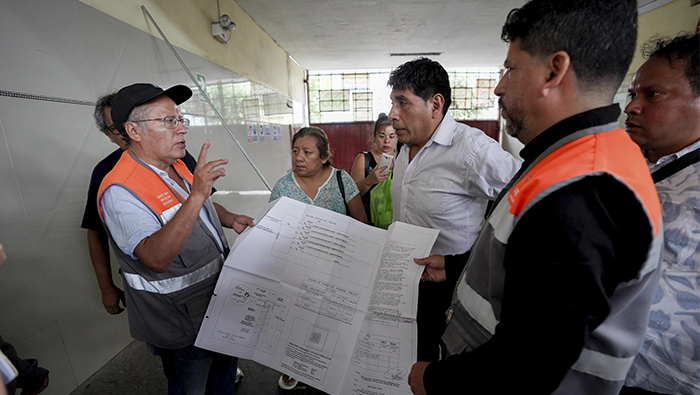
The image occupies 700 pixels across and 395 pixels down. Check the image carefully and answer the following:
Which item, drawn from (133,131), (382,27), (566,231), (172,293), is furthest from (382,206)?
(382,27)

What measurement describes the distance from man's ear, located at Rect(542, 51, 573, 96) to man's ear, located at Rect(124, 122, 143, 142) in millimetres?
1241

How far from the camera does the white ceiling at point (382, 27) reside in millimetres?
3861

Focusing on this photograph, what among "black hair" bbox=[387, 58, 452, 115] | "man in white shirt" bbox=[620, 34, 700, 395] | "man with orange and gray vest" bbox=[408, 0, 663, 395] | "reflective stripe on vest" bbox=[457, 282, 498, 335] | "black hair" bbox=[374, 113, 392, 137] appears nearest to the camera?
"man with orange and gray vest" bbox=[408, 0, 663, 395]

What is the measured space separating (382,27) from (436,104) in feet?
13.2

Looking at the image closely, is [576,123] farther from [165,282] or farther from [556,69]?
[165,282]

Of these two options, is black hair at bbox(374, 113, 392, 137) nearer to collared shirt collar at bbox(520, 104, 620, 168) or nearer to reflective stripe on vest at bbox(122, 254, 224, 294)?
reflective stripe on vest at bbox(122, 254, 224, 294)

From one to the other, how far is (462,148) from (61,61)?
2052mm

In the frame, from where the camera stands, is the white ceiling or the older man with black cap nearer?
the older man with black cap

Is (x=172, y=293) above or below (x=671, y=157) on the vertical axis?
below

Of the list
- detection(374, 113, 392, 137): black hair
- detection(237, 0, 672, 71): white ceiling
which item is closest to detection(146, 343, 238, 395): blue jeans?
detection(374, 113, 392, 137): black hair

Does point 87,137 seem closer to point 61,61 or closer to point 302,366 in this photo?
point 61,61

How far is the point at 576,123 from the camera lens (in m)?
0.53

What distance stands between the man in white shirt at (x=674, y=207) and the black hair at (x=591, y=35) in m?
0.45

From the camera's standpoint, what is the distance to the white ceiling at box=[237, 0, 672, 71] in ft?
12.7
